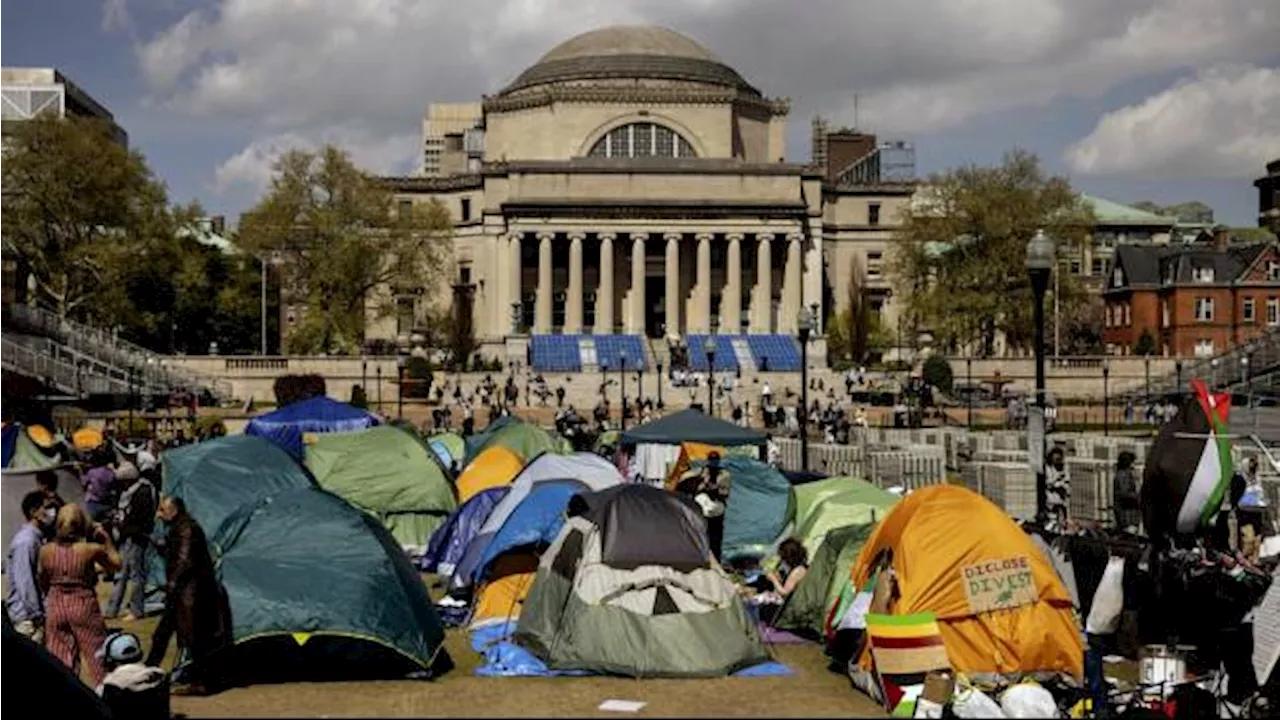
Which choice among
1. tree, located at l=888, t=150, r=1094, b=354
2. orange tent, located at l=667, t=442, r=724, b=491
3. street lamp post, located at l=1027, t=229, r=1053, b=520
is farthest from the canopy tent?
tree, located at l=888, t=150, r=1094, b=354

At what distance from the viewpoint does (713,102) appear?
11106 centimetres

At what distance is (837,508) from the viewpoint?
21547 mm

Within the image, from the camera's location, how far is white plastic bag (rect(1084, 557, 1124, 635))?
1484 centimetres

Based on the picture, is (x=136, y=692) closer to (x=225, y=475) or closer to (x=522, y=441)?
(x=225, y=475)

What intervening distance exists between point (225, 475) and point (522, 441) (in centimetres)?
962

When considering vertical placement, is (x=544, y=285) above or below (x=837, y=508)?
above

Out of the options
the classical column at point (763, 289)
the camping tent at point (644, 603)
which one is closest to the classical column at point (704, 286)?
the classical column at point (763, 289)

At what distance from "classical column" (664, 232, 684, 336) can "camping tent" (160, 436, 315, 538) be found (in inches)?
3050

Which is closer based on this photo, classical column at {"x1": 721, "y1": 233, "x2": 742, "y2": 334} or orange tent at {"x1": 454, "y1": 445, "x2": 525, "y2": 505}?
orange tent at {"x1": 454, "y1": 445, "x2": 525, "y2": 505}

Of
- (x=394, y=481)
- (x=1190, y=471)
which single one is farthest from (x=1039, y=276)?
(x=394, y=481)

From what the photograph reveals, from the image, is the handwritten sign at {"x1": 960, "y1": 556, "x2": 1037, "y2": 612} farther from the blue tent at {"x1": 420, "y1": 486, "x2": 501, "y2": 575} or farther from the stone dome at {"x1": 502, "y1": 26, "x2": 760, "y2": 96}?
the stone dome at {"x1": 502, "y1": 26, "x2": 760, "y2": 96}

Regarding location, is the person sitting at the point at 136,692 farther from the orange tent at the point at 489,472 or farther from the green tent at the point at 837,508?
the orange tent at the point at 489,472

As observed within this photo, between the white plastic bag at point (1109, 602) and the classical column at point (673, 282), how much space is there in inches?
3394

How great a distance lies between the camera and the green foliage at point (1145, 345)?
91.2 meters
